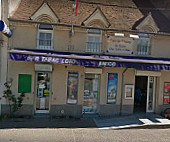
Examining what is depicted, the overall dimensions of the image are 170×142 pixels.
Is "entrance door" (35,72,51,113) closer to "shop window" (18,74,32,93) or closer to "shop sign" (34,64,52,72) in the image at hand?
"shop window" (18,74,32,93)

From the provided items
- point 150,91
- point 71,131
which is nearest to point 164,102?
point 150,91

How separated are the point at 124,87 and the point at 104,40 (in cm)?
298

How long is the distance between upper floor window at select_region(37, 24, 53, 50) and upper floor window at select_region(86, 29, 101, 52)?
83.2 inches

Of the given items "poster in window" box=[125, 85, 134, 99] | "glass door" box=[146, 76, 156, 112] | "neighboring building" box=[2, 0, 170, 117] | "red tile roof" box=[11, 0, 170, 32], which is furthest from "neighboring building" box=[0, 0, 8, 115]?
"glass door" box=[146, 76, 156, 112]

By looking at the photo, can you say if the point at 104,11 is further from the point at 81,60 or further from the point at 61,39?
the point at 81,60

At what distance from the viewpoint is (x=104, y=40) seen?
8.98 m

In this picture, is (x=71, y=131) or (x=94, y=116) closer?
(x=71, y=131)

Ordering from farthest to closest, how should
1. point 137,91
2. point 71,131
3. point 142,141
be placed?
point 137,91 < point 71,131 < point 142,141

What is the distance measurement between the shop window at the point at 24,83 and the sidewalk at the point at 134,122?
400 cm

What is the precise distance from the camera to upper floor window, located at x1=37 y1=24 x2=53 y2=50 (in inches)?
337

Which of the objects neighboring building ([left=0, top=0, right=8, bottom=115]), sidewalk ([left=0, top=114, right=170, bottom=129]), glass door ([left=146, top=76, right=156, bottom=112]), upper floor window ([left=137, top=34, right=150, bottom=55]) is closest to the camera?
sidewalk ([left=0, top=114, right=170, bottom=129])

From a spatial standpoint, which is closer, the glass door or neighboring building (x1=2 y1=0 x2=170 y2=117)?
neighboring building (x1=2 y1=0 x2=170 y2=117)

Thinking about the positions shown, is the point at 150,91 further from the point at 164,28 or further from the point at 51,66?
the point at 51,66

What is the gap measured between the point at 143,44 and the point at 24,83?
7264 mm
